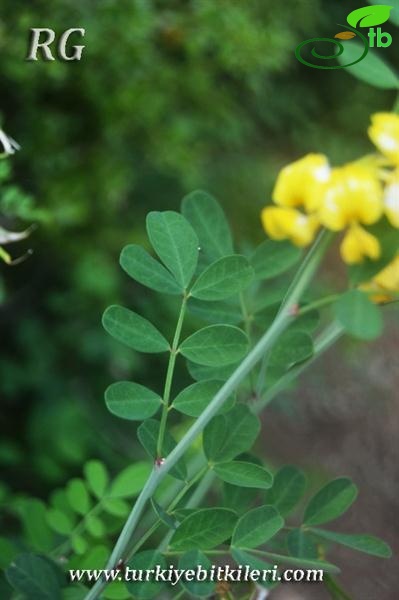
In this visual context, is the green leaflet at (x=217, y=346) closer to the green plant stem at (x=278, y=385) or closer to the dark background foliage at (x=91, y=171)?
the green plant stem at (x=278, y=385)

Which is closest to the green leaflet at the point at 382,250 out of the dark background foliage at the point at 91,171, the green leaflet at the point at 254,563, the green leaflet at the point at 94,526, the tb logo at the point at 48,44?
the green leaflet at the point at 254,563

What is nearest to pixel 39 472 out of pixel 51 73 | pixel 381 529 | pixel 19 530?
pixel 19 530

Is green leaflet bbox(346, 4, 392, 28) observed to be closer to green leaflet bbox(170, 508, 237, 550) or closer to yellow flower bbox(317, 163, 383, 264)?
yellow flower bbox(317, 163, 383, 264)

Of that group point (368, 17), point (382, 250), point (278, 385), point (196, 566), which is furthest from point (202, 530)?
point (368, 17)

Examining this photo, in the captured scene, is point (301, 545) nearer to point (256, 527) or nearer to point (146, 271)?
point (256, 527)

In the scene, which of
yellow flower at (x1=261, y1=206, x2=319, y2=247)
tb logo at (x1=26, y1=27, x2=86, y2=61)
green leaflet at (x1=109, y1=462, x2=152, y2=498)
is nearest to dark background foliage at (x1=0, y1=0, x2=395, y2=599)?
tb logo at (x1=26, y1=27, x2=86, y2=61)
